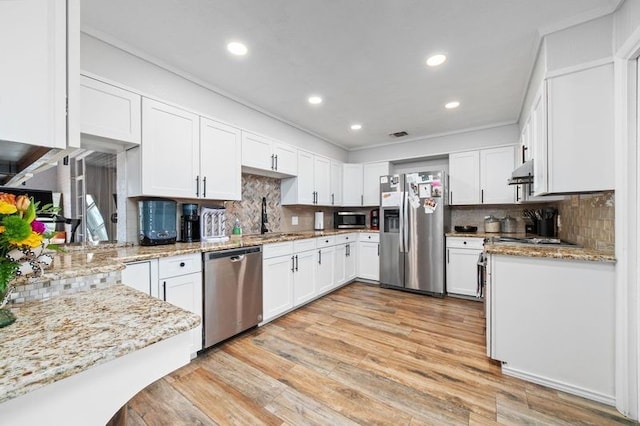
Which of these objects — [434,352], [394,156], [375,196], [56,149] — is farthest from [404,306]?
[56,149]

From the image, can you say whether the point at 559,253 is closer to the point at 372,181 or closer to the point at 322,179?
the point at 322,179

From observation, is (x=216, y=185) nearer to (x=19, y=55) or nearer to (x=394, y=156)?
(x=19, y=55)

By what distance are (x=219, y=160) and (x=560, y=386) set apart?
328cm

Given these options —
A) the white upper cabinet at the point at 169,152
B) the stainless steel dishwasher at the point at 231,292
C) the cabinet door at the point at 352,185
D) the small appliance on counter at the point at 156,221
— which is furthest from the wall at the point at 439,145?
the small appliance on counter at the point at 156,221

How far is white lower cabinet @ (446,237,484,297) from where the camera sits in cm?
355

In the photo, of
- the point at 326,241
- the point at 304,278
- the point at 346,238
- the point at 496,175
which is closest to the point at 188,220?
the point at 304,278

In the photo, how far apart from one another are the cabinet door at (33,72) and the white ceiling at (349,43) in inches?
47.3

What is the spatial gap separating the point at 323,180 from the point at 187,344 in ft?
12.1

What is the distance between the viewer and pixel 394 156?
15.6 feet

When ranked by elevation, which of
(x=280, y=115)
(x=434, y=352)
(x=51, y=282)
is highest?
(x=280, y=115)

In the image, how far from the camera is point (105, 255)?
1.66 meters

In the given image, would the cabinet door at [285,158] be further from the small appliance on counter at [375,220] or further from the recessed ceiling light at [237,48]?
the small appliance on counter at [375,220]

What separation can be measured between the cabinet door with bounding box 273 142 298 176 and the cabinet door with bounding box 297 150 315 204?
0.12m

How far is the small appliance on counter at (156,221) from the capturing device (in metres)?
2.22
